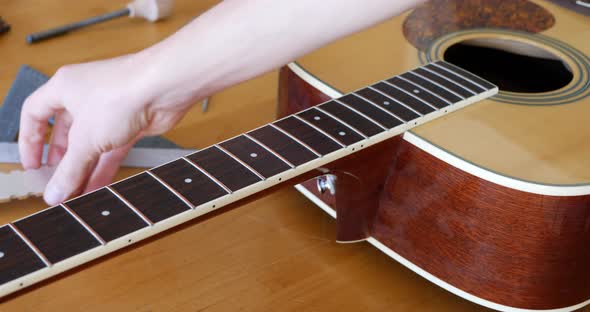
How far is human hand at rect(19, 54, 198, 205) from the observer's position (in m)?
0.49

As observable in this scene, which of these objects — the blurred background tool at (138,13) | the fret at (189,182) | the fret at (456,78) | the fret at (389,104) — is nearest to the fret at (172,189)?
the fret at (189,182)

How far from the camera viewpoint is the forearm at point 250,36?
47 cm

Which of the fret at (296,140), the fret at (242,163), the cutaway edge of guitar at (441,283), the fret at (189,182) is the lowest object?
the cutaway edge of guitar at (441,283)

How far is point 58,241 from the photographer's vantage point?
0.42 m

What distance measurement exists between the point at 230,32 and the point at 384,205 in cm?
24

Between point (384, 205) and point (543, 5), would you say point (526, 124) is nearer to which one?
point (384, 205)

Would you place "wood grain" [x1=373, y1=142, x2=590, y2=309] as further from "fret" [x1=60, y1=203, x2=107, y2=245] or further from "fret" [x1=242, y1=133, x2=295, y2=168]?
"fret" [x1=60, y1=203, x2=107, y2=245]

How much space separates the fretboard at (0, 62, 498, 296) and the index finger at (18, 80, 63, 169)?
0.11m

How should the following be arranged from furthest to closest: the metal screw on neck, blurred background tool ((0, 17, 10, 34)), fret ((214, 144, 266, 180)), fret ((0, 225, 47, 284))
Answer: blurred background tool ((0, 17, 10, 34)) < the metal screw on neck < fret ((214, 144, 266, 180)) < fret ((0, 225, 47, 284))

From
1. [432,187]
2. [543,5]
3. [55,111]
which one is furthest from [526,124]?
[55,111]

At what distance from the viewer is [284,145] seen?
547 mm

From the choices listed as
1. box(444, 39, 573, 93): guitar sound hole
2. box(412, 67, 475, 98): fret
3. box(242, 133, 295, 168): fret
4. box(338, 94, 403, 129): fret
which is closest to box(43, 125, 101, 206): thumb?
box(242, 133, 295, 168): fret

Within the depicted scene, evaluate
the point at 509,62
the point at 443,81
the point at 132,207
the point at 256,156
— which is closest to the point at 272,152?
the point at 256,156

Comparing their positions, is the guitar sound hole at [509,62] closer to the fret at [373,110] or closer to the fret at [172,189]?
the fret at [373,110]
